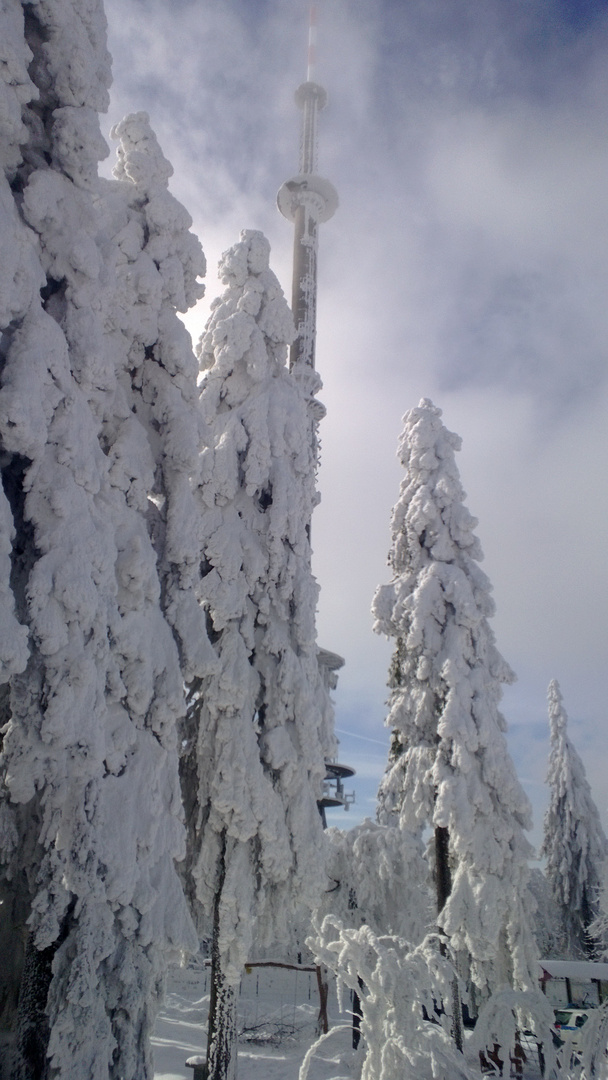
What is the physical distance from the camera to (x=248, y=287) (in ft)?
49.7

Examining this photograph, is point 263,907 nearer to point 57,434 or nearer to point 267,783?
point 267,783

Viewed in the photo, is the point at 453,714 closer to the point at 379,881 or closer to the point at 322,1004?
the point at 379,881

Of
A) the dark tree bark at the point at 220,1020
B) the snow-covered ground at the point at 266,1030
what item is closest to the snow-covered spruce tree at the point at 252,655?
the dark tree bark at the point at 220,1020

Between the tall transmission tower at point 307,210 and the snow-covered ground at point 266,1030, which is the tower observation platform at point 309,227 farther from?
the snow-covered ground at point 266,1030

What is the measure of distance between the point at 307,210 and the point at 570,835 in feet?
128

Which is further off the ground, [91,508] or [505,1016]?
[91,508]

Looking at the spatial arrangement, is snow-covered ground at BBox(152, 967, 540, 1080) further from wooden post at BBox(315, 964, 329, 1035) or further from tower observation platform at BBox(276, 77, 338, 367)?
tower observation platform at BBox(276, 77, 338, 367)

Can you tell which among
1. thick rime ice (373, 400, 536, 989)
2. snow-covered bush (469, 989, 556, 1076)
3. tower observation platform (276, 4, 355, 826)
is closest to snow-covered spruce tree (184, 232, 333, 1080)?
thick rime ice (373, 400, 536, 989)

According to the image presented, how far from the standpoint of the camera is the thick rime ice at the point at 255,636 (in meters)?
12.0

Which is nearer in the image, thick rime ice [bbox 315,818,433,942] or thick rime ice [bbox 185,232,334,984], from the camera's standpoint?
thick rime ice [bbox 185,232,334,984]

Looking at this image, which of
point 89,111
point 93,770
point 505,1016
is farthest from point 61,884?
point 89,111

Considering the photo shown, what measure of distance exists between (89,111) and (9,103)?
5.56 ft

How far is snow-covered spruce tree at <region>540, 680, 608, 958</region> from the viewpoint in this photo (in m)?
29.0

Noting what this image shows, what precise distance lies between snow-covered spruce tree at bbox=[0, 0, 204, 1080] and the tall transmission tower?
29.2m
